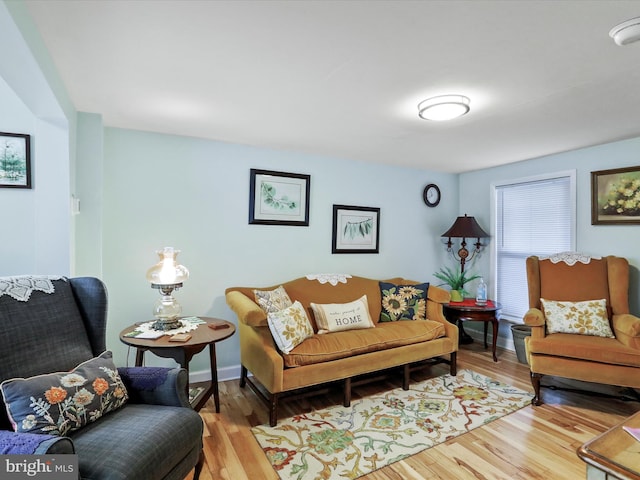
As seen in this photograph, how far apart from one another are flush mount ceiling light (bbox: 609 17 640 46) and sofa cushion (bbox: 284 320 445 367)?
92.5 inches

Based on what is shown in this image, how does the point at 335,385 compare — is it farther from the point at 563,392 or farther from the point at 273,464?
the point at 563,392

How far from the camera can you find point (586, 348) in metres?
2.62

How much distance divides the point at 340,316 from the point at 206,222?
Answer: 1.48 m

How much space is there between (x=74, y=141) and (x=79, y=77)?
625mm

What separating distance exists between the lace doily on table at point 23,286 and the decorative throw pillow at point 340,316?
6.46 ft

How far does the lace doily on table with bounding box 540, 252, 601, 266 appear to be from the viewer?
3283 mm

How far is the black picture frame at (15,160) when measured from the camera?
2264 mm

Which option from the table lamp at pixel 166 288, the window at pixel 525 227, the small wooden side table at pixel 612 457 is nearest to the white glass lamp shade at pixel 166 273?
the table lamp at pixel 166 288

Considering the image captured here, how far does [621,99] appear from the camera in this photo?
2.22 meters

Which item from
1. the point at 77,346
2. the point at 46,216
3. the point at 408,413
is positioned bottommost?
the point at 408,413

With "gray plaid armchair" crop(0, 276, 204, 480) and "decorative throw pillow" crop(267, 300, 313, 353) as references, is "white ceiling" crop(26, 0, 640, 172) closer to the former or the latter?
"gray plaid armchair" crop(0, 276, 204, 480)

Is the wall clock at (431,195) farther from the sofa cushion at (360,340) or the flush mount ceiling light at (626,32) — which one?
the flush mount ceiling light at (626,32)

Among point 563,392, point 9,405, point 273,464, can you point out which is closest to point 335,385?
point 273,464

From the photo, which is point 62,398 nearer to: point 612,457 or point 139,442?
point 139,442
